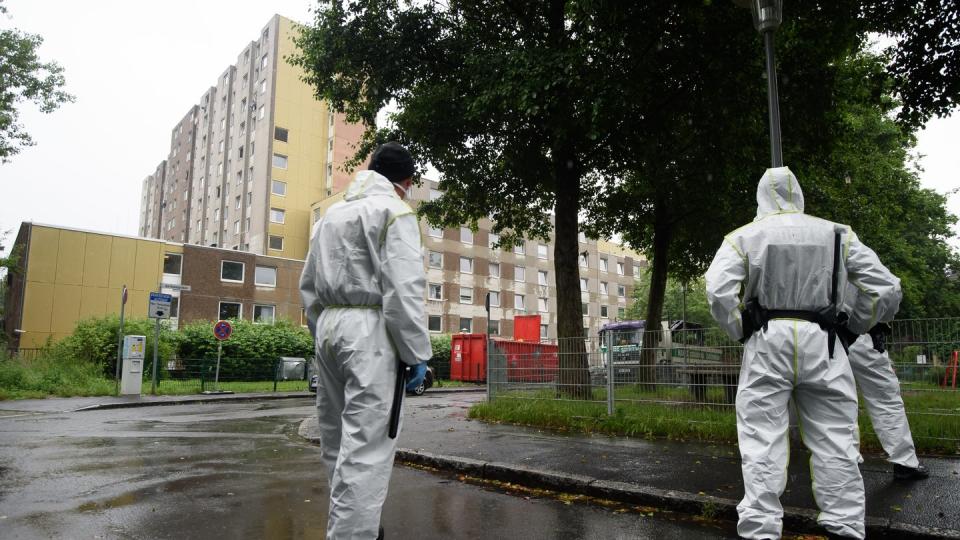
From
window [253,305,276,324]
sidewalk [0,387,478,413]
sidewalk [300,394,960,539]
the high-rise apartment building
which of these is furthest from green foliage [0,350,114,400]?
the high-rise apartment building

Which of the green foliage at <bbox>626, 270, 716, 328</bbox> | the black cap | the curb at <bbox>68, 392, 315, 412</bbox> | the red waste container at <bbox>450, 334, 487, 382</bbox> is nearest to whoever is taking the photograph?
the black cap

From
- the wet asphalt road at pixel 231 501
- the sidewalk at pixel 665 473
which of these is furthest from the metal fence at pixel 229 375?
the sidewalk at pixel 665 473

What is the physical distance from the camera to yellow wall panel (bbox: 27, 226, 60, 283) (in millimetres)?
34406

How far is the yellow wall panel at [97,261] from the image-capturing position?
36500 mm

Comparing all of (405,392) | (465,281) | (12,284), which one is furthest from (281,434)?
(465,281)

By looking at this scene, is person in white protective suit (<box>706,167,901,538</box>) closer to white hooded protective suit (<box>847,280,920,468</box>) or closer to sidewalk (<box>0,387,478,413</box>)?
white hooded protective suit (<box>847,280,920,468</box>)

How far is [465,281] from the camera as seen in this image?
5188 cm

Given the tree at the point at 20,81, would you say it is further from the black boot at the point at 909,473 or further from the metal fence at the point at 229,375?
the black boot at the point at 909,473

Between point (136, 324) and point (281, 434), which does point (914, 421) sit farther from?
point (136, 324)

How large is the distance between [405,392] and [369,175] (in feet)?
3.89

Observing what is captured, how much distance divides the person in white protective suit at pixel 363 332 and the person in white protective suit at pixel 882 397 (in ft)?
13.4

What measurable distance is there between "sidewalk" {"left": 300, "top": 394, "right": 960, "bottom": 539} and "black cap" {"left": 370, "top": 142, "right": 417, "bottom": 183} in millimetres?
3077

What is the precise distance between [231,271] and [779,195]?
137ft

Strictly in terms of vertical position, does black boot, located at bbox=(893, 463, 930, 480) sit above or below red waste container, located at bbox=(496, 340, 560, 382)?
below
